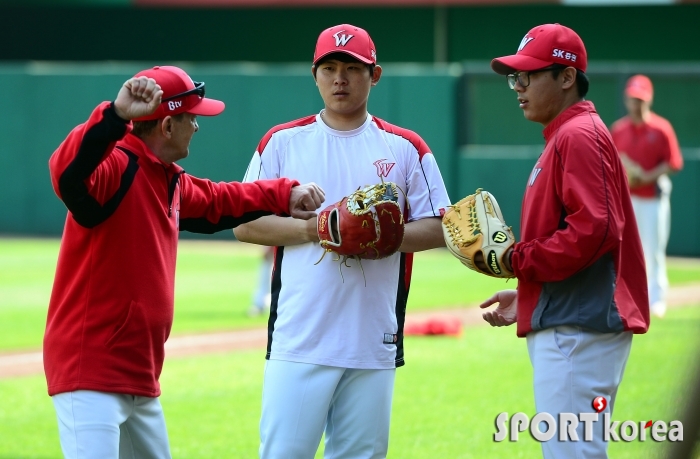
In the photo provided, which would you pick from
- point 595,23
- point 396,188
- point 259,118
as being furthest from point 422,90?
point 396,188

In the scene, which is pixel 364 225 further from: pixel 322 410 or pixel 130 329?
pixel 130 329

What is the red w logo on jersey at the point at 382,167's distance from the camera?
456 centimetres

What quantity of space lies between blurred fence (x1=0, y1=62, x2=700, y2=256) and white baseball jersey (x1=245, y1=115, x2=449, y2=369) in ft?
45.9

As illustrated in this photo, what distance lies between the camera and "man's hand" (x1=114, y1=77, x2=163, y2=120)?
12.3 feet

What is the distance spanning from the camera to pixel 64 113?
21.2 meters

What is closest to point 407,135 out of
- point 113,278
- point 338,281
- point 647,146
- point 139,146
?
point 338,281

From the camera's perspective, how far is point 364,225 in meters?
4.23

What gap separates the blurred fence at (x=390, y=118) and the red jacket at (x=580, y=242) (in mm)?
14337

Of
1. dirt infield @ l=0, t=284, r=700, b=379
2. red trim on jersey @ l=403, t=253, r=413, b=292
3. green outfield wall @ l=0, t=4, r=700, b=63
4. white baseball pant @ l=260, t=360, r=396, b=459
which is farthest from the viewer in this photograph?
green outfield wall @ l=0, t=4, r=700, b=63

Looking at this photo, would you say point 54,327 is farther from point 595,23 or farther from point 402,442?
point 595,23

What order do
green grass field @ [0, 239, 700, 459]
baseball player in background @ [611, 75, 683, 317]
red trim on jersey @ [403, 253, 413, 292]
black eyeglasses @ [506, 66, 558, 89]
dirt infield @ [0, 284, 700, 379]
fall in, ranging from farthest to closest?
baseball player in background @ [611, 75, 683, 317]
dirt infield @ [0, 284, 700, 379]
green grass field @ [0, 239, 700, 459]
red trim on jersey @ [403, 253, 413, 292]
black eyeglasses @ [506, 66, 558, 89]

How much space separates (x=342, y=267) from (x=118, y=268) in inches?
38.5

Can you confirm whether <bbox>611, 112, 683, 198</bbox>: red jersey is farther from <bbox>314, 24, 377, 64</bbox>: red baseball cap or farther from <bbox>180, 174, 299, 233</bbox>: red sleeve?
<bbox>180, 174, 299, 233</bbox>: red sleeve

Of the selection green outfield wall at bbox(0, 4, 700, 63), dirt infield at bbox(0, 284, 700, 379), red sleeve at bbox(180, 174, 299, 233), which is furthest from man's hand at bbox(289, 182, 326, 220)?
green outfield wall at bbox(0, 4, 700, 63)
